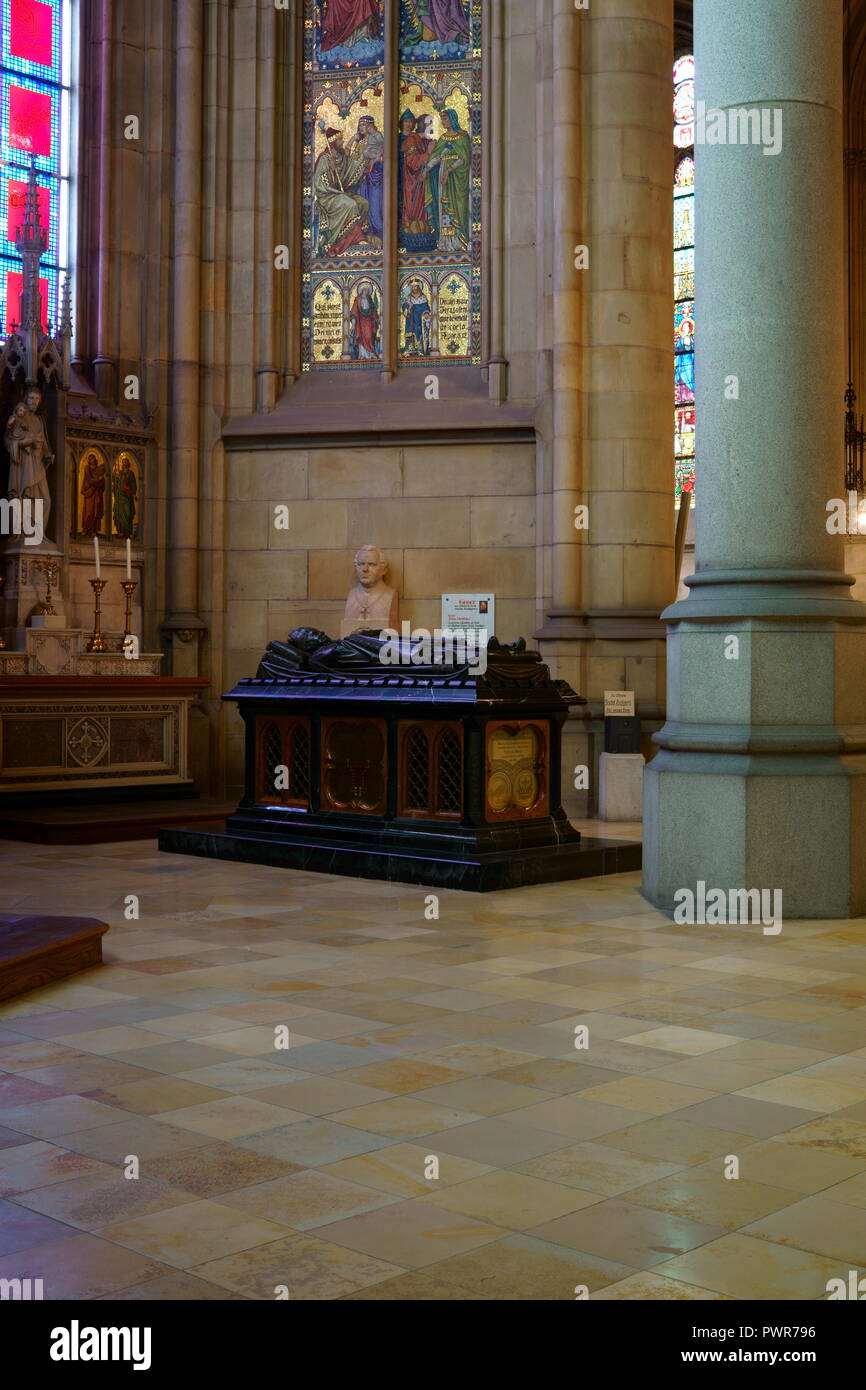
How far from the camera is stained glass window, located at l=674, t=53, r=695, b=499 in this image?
22.6 m

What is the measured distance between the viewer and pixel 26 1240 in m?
3.31

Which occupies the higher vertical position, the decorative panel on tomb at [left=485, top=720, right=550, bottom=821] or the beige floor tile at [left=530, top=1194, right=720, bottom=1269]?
the decorative panel on tomb at [left=485, top=720, right=550, bottom=821]

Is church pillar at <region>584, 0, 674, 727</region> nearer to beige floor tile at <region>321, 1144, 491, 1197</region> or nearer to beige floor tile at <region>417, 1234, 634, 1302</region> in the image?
beige floor tile at <region>321, 1144, 491, 1197</region>

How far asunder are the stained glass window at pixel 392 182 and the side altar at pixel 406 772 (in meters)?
5.95

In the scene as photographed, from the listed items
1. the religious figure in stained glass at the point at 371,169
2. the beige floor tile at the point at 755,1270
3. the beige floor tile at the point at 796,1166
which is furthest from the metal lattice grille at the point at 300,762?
the beige floor tile at the point at 755,1270

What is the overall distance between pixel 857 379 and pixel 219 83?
459 inches

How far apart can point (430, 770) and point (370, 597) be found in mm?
5347

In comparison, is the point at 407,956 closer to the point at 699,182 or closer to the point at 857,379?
the point at 699,182

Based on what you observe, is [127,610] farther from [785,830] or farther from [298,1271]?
[298,1271]

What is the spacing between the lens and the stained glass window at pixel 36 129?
15188mm

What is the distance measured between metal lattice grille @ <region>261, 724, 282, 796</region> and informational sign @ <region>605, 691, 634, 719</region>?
150 inches

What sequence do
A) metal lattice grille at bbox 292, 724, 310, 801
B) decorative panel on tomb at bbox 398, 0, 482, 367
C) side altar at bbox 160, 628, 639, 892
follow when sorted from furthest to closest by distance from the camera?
decorative panel on tomb at bbox 398, 0, 482, 367 → metal lattice grille at bbox 292, 724, 310, 801 → side altar at bbox 160, 628, 639, 892

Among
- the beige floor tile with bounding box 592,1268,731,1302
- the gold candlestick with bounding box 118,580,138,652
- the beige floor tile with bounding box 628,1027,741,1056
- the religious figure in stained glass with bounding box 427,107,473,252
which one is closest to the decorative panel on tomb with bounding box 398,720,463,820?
the beige floor tile with bounding box 628,1027,741,1056

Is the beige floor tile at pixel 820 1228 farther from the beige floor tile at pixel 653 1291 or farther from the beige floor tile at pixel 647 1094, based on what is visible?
the beige floor tile at pixel 647 1094
